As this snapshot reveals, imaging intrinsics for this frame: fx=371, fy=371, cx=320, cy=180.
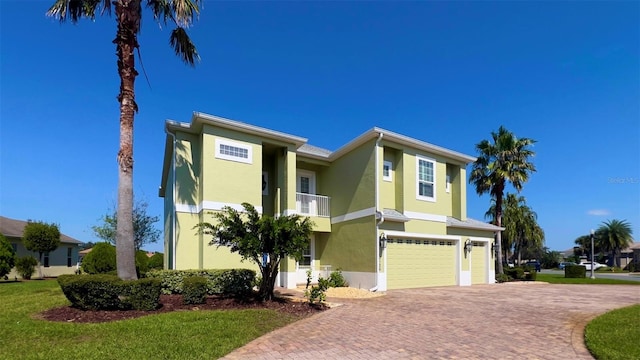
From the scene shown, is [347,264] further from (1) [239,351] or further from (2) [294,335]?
(1) [239,351]

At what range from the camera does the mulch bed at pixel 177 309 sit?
8641 millimetres

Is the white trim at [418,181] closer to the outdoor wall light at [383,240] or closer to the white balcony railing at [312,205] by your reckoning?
the outdoor wall light at [383,240]

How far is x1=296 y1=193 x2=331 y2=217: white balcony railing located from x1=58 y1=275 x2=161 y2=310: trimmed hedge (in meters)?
9.12

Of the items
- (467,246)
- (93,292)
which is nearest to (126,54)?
(93,292)

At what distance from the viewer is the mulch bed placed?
8641 mm

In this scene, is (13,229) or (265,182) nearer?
(265,182)

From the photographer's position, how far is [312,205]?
18719mm

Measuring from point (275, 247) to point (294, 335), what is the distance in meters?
3.24

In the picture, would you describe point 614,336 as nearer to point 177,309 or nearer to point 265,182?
point 177,309

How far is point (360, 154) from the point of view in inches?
691

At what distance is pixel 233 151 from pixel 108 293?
7536 millimetres

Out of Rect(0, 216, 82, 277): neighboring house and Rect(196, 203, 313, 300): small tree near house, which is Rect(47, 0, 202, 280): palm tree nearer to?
Rect(196, 203, 313, 300): small tree near house

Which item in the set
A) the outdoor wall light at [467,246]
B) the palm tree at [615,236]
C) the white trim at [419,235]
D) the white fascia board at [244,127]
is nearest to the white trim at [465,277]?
the outdoor wall light at [467,246]

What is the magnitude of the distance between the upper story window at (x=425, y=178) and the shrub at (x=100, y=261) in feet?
47.5
